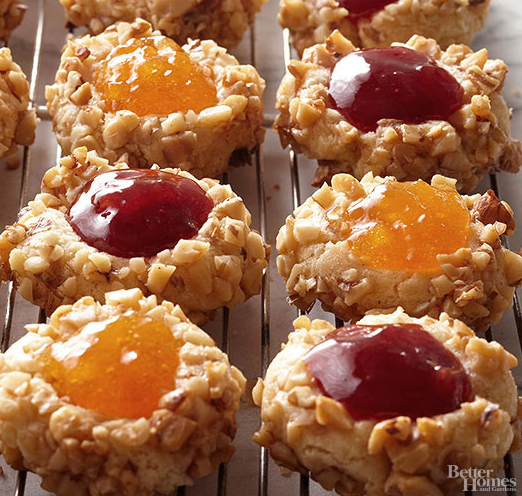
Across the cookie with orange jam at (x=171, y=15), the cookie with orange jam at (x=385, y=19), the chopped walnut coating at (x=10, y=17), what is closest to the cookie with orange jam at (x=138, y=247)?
the cookie with orange jam at (x=171, y=15)

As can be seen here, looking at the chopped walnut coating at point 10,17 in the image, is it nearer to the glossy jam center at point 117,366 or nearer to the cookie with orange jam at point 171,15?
the cookie with orange jam at point 171,15

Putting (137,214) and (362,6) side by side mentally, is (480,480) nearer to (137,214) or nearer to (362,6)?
(137,214)

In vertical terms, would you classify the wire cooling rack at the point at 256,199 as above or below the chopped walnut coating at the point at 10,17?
below

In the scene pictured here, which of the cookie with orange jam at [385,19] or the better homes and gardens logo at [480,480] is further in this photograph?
the cookie with orange jam at [385,19]

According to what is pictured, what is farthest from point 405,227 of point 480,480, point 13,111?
Answer: point 13,111

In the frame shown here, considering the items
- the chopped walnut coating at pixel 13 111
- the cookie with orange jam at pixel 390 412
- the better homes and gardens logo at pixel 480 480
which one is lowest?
the better homes and gardens logo at pixel 480 480

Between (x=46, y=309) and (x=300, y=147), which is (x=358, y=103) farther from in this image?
(x=46, y=309)

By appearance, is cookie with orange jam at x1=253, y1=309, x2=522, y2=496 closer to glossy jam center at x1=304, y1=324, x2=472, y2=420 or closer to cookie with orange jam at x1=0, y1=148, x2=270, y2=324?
glossy jam center at x1=304, y1=324, x2=472, y2=420

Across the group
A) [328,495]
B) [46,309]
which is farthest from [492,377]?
[46,309]
